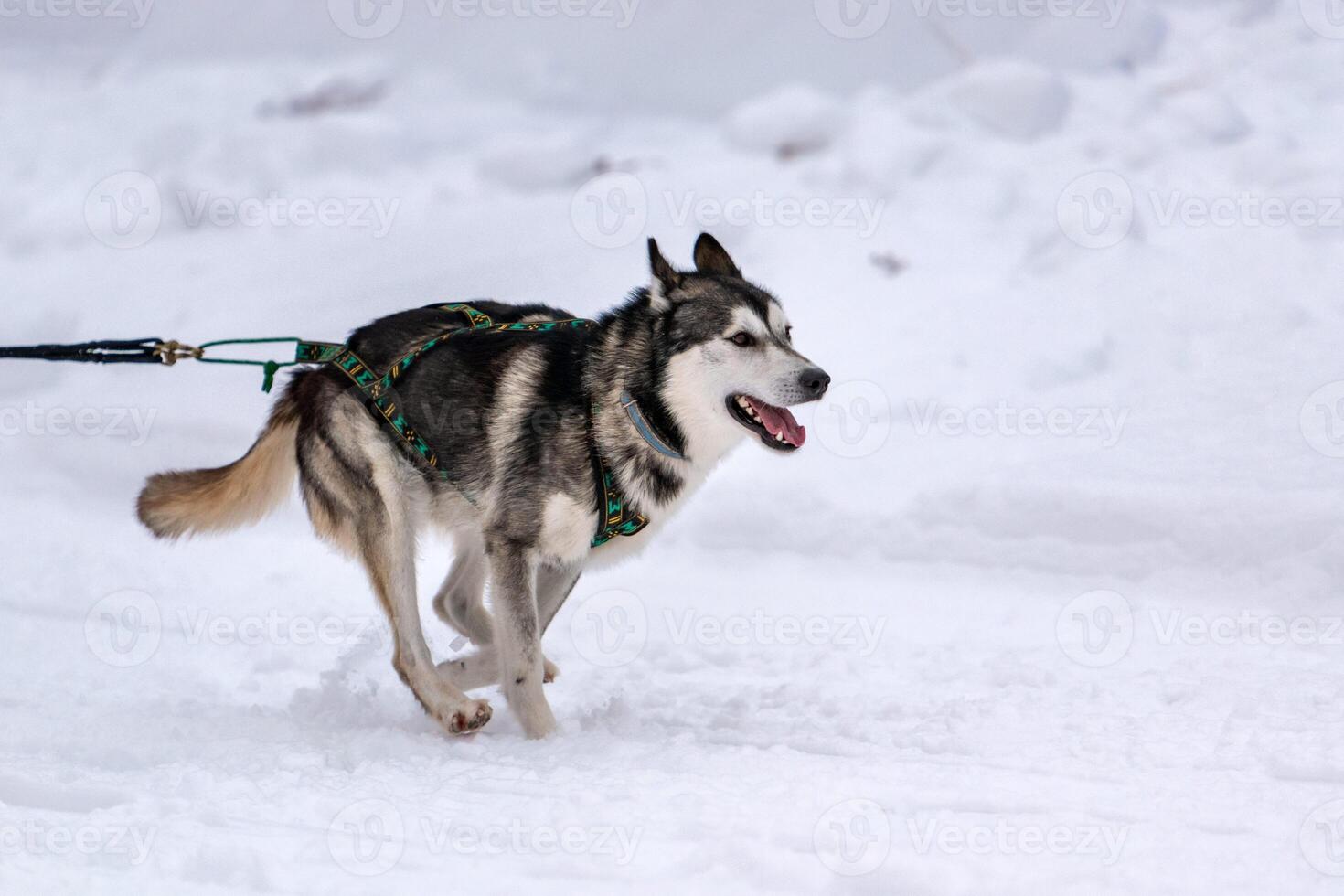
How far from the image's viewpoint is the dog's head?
4039mm

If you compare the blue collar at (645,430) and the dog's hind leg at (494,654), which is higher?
the blue collar at (645,430)

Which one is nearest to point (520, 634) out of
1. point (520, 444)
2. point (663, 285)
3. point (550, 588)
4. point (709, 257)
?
point (550, 588)

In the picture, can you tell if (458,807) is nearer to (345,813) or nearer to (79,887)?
(345,813)

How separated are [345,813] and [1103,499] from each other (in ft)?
15.9

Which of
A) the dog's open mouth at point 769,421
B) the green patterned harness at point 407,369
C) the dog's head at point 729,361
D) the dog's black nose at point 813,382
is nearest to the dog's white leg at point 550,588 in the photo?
the green patterned harness at point 407,369

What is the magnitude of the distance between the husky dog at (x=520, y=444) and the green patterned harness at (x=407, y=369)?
20 mm

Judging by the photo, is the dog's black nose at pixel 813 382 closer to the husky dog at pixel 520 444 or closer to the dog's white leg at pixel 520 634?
the husky dog at pixel 520 444

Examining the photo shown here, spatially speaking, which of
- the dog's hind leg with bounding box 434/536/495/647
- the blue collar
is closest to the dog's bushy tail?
the dog's hind leg with bounding box 434/536/495/647

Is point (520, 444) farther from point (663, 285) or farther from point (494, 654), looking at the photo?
point (494, 654)

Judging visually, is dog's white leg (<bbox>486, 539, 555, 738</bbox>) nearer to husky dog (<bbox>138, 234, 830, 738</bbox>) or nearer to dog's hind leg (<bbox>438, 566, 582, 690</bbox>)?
husky dog (<bbox>138, 234, 830, 738</bbox>)

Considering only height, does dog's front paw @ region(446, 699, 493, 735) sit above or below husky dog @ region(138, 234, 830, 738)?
below

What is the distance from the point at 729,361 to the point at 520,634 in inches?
44.5

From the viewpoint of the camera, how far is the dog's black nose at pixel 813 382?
13.0 feet

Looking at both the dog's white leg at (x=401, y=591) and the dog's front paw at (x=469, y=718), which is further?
the dog's white leg at (x=401, y=591)
